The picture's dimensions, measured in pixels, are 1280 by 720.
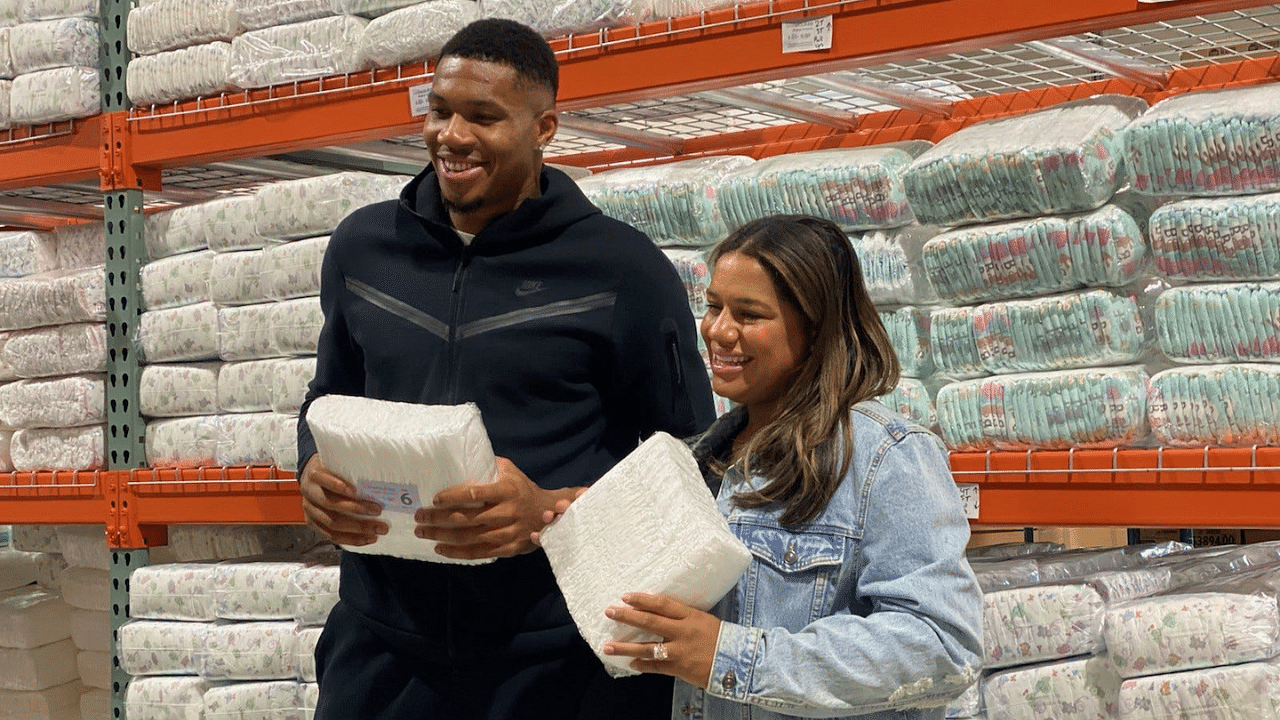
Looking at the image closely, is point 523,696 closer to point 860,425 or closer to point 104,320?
point 860,425

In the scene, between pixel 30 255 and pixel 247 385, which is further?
pixel 30 255

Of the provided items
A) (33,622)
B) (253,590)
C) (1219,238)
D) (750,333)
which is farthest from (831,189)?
(33,622)

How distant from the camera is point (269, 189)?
280 centimetres

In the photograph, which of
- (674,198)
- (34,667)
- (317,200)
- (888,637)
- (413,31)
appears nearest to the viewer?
(888,637)

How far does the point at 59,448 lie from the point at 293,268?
0.86 m

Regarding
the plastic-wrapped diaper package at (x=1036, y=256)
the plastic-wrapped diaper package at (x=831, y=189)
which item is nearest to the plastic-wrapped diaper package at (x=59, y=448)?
the plastic-wrapped diaper package at (x=831, y=189)

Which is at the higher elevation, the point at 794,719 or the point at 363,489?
the point at 363,489

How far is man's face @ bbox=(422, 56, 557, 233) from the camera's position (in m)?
1.62

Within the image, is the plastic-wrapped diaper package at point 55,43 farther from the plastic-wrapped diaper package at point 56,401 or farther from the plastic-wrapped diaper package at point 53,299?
the plastic-wrapped diaper package at point 56,401

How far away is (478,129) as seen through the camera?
162 centimetres

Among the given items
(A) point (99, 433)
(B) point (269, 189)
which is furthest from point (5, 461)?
(B) point (269, 189)

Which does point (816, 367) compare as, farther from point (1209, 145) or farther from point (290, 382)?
point (290, 382)

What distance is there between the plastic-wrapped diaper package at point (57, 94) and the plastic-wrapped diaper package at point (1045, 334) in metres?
2.01

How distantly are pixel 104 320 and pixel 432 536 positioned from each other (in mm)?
1984
